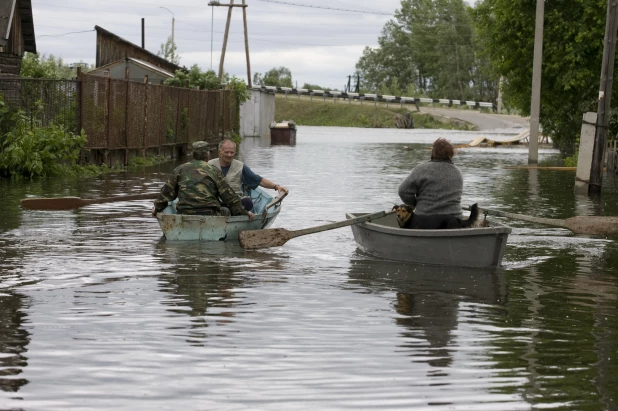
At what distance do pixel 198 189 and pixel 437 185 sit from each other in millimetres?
3134

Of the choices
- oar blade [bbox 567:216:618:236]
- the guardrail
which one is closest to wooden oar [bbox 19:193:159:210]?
oar blade [bbox 567:216:618:236]

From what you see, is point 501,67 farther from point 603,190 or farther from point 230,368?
point 230,368

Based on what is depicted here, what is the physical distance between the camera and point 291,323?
949 cm

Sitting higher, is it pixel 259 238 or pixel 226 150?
pixel 226 150

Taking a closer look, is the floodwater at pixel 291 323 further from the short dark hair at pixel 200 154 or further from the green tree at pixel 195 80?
the green tree at pixel 195 80

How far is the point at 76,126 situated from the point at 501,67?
15.8 m

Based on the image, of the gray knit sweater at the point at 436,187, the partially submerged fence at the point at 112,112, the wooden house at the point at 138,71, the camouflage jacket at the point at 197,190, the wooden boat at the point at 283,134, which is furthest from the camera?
the wooden house at the point at 138,71

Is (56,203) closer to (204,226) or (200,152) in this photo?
(204,226)

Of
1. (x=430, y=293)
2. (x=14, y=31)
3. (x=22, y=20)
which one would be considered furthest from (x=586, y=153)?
(x=22, y=20)

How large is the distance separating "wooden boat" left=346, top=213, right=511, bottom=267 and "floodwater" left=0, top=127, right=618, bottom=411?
0.53 ft

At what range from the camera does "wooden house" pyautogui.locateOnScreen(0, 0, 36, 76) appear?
29203 millimetres

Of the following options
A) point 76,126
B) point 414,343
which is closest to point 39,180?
point 76,126

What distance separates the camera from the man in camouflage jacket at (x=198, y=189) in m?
14.2

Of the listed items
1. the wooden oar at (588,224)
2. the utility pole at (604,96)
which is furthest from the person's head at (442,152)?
the utility pole at (604,96)
